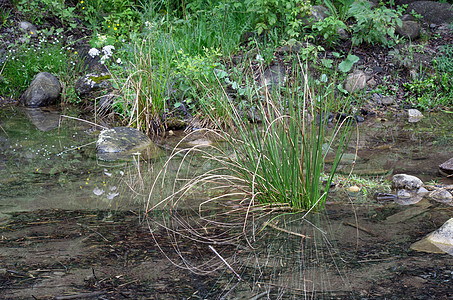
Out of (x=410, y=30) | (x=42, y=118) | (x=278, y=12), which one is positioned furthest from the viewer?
(x=410, y=30)

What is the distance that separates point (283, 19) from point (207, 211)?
514cm

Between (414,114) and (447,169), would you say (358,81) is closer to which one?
(414,114)

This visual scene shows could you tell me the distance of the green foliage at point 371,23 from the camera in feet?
21.7

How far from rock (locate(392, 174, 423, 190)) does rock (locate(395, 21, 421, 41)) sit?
5.09m

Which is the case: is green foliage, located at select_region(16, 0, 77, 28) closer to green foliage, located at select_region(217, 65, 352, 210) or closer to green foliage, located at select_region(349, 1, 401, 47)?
green foliage, located at select_region(349, 1, 401, 47)

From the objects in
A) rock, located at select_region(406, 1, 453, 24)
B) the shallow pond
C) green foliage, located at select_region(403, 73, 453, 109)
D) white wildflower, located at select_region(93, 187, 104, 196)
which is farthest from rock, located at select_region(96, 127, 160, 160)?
rock, located at select_region(406, 1, 453, 24)

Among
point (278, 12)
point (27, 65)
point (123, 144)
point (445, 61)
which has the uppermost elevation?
point (278, 12)

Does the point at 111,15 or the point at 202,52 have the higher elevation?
the point at 111,15

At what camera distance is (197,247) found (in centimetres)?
218

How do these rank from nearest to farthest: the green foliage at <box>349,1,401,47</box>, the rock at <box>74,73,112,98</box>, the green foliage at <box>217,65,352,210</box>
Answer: the green foliage at <box>217,65,352,210</box>, the rock at <box>74,73,112,98</box>, the green foliage at <box>349,1,401,47</box>

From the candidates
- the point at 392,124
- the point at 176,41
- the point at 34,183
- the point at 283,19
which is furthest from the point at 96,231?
the point at 283,19

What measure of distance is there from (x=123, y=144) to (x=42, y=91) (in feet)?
9.24

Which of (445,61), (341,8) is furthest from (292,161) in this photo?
(341,8)

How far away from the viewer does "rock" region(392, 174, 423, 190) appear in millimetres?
3082
